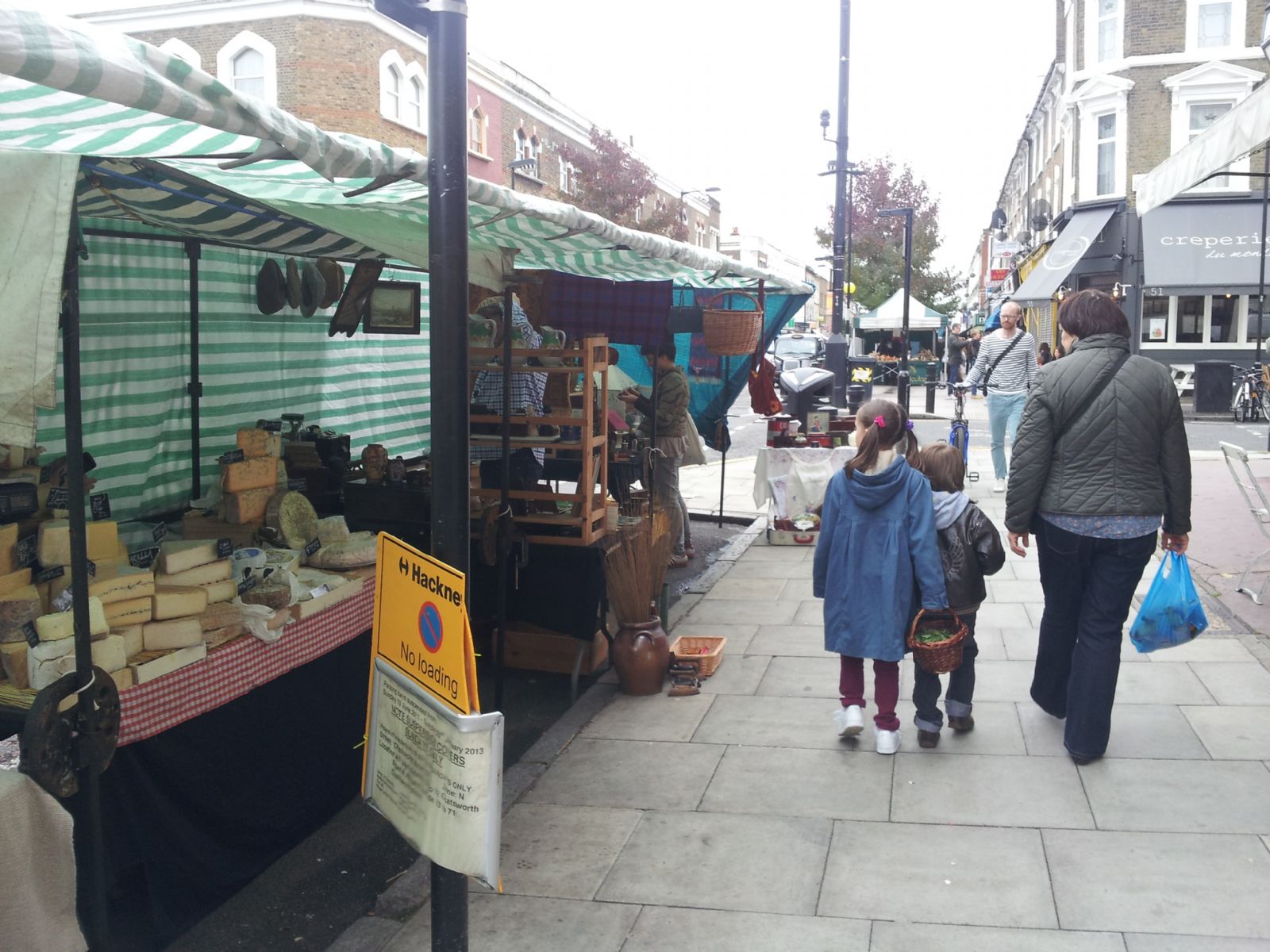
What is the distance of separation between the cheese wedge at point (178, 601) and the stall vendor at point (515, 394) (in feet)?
7.41

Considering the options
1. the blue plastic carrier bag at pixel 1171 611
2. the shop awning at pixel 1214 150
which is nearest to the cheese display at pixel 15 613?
the blue plastic carrier bag at pixel 1171 611

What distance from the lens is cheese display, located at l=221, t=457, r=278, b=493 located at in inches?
208

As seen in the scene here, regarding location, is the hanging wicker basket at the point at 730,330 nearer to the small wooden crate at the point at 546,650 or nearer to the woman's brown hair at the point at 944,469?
the small wooden crate at the point at 546,650

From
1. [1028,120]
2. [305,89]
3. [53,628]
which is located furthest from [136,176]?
[1028,120]

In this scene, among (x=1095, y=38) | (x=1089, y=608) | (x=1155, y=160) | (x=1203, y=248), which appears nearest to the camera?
(x=1089, y=608)

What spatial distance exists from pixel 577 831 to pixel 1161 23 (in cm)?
2805

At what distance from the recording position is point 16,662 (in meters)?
3.41

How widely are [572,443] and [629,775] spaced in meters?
1.82

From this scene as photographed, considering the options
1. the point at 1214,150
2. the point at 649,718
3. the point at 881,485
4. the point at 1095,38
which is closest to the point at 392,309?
the point at 649,718

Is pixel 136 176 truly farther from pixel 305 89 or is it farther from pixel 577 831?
pixel 305 89

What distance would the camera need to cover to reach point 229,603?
406 cm

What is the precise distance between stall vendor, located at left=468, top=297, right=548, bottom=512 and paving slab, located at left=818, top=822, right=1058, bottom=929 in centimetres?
285

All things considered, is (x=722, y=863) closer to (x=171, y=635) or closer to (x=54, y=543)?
(x=171, y=635)

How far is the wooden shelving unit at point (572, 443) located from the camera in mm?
5727
